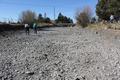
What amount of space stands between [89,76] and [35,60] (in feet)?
15.3

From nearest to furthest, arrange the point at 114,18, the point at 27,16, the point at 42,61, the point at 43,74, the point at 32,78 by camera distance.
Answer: the point at 32,78
the point at 43,74
the point at 42,61
the point at 114,18
the point at 27,16

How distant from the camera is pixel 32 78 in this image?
10711 millimetres

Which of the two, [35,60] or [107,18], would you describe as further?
[107,18]

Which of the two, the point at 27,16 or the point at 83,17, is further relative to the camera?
the point at 27,16

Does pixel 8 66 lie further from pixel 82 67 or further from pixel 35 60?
pixel 82 67

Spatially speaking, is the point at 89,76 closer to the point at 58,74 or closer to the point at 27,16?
the point at 58,74

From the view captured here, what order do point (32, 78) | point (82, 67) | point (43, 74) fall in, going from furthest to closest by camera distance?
point (82, 67) < point (43, 74) < point (32, 78)

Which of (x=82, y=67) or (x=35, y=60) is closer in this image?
(x=82, y=67)

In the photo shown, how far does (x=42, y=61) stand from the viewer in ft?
48.3

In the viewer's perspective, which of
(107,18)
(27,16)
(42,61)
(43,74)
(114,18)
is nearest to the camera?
(43,74)

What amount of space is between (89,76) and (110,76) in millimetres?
794

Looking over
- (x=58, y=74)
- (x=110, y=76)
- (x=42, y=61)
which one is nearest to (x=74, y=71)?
(x=58, y=74)

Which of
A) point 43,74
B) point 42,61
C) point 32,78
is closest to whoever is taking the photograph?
point 32,78

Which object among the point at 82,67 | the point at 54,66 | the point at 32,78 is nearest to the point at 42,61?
the point at 54,66
